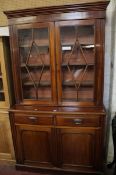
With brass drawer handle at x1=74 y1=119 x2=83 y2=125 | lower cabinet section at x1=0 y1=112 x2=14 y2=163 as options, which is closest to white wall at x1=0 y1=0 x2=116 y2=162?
brass drawer handle at x1=74 y1=119 x2=83 y2=125

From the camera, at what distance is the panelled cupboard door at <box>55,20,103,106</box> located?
1.81 meters

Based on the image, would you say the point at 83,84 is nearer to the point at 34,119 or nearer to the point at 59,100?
the point at 59,100

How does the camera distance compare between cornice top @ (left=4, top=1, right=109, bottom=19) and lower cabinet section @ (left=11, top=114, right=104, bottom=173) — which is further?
lower cabinet section @ (left=11, top=114, right=104, bottom=173)

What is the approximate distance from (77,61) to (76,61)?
0.04ft

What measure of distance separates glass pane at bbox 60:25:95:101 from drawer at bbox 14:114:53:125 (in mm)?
315

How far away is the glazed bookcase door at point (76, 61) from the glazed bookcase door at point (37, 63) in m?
0.10

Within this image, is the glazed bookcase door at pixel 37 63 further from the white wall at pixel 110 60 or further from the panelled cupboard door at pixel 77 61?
the white wall at pixel 110 60

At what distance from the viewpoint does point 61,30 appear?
6.03 ft

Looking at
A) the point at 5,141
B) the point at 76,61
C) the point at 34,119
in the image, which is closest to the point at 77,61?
the point at 76,61

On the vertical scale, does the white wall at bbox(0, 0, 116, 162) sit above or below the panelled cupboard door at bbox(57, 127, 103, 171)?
A: above

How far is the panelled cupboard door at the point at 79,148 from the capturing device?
193 centimetres

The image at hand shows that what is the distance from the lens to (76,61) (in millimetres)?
1954

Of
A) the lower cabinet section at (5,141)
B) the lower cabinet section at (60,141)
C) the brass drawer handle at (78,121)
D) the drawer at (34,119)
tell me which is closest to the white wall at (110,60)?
the lower cabinet section at (60,141)

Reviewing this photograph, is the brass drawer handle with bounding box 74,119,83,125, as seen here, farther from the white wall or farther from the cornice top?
the cornice top
